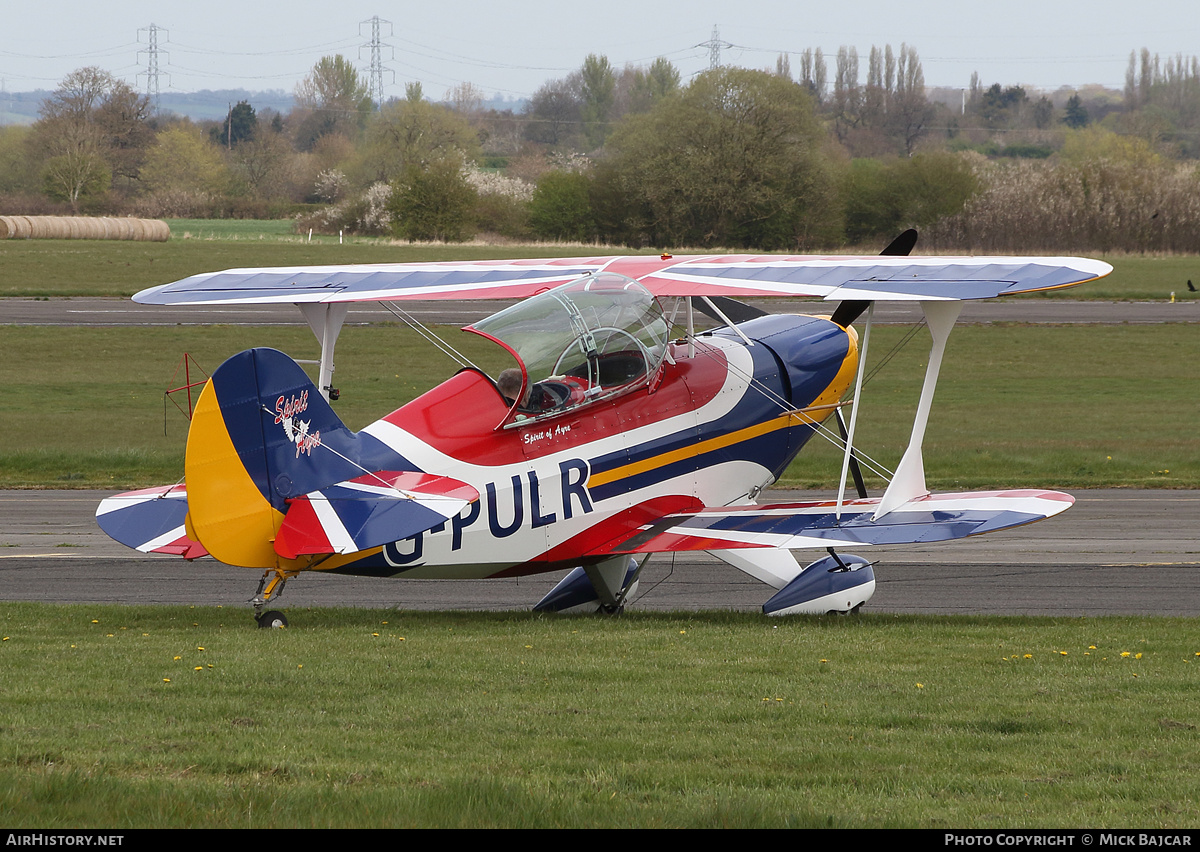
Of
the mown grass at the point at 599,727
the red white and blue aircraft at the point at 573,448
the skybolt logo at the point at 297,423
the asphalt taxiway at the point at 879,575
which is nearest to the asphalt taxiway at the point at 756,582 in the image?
the asphalt taxiway at the point at 879,575

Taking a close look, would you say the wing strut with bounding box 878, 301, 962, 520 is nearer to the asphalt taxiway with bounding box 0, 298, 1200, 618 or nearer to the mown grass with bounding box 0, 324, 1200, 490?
the asphalt taxiway with bounding box 0, 298, 1200, 618

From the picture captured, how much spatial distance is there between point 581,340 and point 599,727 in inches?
168

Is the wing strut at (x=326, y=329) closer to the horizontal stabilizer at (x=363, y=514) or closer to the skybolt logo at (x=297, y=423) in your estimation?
the skybolt logo at (x=297, y=423)

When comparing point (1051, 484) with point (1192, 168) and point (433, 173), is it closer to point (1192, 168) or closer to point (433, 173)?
point (433, 173)

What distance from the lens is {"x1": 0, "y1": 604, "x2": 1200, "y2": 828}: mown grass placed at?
15.4 ft

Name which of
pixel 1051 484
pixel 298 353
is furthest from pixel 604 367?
pixel 298 353

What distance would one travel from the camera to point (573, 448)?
32.9 ft

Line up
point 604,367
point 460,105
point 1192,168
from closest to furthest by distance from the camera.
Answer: point 604,367, point 1192,168, point 460,105

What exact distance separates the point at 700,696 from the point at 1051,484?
13896 mm

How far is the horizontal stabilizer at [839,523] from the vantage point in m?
10.1

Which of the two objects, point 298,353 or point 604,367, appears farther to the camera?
point 298,353

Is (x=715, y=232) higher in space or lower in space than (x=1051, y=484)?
higher

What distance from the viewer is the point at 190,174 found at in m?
98.6

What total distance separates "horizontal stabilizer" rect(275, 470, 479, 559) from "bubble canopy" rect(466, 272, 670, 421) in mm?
1083
